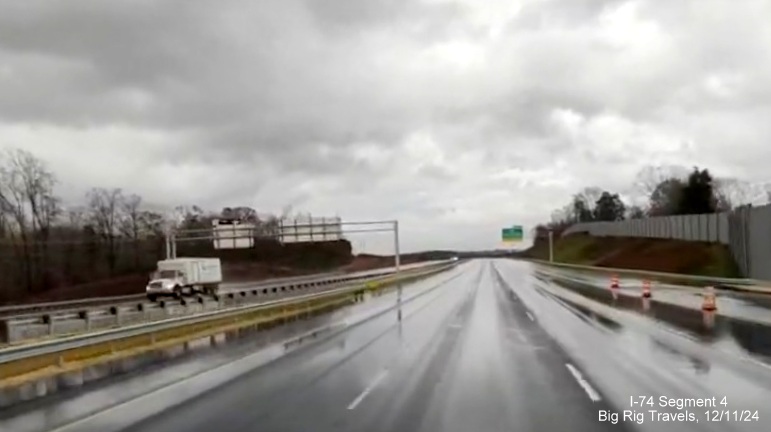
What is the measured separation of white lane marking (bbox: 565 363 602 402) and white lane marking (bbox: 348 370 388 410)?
347cm

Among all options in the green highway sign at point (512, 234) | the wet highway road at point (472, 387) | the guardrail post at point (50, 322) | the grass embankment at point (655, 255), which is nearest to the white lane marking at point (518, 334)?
the wet highway road at point (472, 387)

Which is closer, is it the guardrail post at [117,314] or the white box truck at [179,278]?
the guardrail post at [117,314]

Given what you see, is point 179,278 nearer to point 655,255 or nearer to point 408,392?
point 408,392

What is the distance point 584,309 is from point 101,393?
82.0 ft

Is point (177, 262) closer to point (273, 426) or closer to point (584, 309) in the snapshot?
point (584, 309)

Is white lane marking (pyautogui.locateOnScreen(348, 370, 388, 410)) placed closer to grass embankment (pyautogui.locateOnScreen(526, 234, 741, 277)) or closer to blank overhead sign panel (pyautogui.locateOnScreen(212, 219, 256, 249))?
blank overhead sign panel (pyautogui.locateOnScreen(212, 219, 256, 249))

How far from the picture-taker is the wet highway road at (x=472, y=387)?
36.0 ft

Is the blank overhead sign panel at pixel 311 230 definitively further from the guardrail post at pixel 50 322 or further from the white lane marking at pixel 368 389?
the white lane marking at pixel 368 389

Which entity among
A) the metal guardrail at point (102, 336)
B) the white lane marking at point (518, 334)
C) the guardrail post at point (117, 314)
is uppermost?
the metal guardrail at point (102, 336)

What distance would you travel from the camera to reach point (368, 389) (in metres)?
14.1

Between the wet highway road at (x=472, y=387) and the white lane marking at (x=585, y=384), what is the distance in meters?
0.02

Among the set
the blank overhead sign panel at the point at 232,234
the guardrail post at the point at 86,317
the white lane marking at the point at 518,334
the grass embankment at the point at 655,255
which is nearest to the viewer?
the white lane marking at the point at 518,334

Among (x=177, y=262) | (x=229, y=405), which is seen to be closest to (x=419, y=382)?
(x=229, y=405)

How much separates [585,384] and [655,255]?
3191 inches
